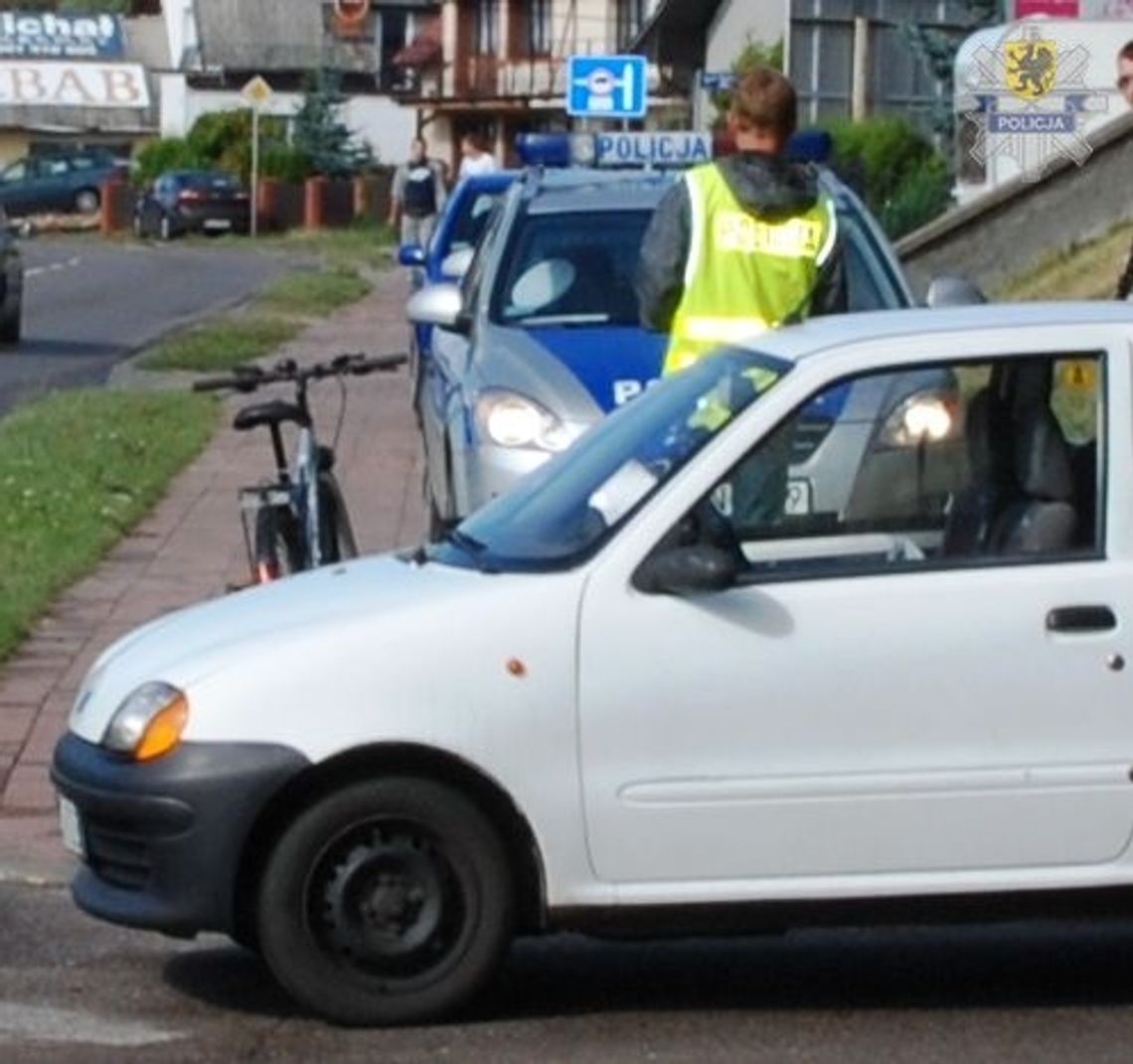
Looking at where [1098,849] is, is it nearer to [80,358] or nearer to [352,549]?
[352,549]

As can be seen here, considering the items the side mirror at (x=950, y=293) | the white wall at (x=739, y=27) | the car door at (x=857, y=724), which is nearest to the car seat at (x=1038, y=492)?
the car door at (x=857, y=724)

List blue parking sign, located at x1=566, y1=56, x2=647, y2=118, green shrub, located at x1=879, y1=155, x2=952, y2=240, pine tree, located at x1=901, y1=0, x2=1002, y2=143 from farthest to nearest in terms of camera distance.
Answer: pine tree, located at x1=901, y1=0, x2=1002, y2=143, green shrub, located at x1=879, y1=155, x2=952, y2=240, blue parking sign, located at x1=566, y1=56, x2=647, y2=118

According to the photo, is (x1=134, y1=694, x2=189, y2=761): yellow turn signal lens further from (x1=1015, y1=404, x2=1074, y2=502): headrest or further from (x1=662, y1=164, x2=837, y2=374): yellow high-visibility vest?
(x1=662, y1=164, x2=837, y2=374): yellow high-visibility vest

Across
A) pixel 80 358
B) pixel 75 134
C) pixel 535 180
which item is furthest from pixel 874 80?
pixel 75 134

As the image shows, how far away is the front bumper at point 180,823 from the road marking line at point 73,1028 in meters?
0.23

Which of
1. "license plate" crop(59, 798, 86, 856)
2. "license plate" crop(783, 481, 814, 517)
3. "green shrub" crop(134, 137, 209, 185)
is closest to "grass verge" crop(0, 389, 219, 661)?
"license plate" crop(59, 798, 86, 856)

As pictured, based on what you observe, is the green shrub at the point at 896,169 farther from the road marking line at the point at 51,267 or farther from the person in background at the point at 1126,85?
the person in background at the point at 1126,85

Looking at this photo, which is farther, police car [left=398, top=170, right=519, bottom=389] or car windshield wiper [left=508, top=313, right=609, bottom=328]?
police car [left=398, top=170, right=519, bottom=389]

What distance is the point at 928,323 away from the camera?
25.8 ft

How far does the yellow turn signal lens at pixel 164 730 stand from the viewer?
7.42m

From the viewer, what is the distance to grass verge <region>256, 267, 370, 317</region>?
123 feet

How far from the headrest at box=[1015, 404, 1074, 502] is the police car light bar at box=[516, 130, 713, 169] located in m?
9.44

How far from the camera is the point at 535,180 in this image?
1462cm

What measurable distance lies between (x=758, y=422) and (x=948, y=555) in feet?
1.65
